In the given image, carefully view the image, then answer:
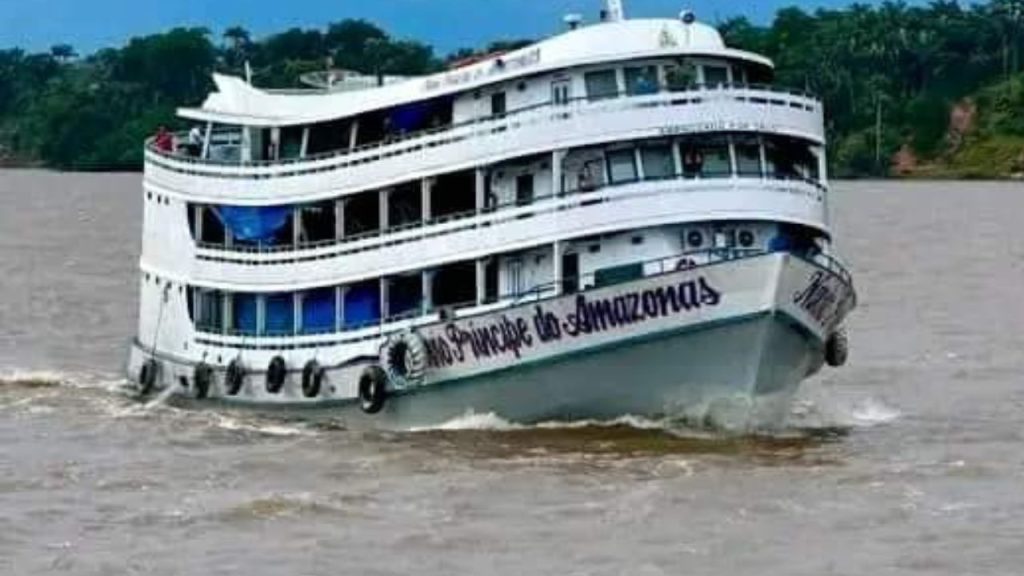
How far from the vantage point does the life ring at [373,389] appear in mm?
31984

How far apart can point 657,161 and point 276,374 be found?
258 inches

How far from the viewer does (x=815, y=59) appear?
517 ft

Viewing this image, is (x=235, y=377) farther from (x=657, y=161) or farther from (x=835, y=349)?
(x=835, y=349)

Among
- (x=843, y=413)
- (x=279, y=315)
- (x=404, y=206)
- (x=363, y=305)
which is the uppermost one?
(x=404, y=206)

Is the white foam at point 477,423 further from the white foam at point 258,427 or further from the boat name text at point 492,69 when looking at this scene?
the boat name text at point 492,69

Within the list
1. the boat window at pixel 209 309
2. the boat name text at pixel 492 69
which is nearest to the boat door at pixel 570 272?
the boat name text at pixel 492 69

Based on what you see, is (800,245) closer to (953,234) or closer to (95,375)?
(95,375)

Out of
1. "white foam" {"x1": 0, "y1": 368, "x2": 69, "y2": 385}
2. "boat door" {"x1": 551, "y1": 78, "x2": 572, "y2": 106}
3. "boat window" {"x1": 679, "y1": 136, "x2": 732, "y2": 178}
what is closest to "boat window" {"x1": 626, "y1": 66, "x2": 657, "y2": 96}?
"boat door" {"x1": 551, "y1": 78, "x2": 572, "y2": 106}

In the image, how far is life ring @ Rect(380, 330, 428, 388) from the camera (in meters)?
31.5

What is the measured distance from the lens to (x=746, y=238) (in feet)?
101

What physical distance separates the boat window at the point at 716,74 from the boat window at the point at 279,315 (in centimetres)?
665

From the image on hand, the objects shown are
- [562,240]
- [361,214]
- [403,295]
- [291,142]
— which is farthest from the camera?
[291,142]

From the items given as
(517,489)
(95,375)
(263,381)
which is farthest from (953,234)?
(517,489)

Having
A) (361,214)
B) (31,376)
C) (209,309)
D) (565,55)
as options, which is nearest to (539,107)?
(565,55)
